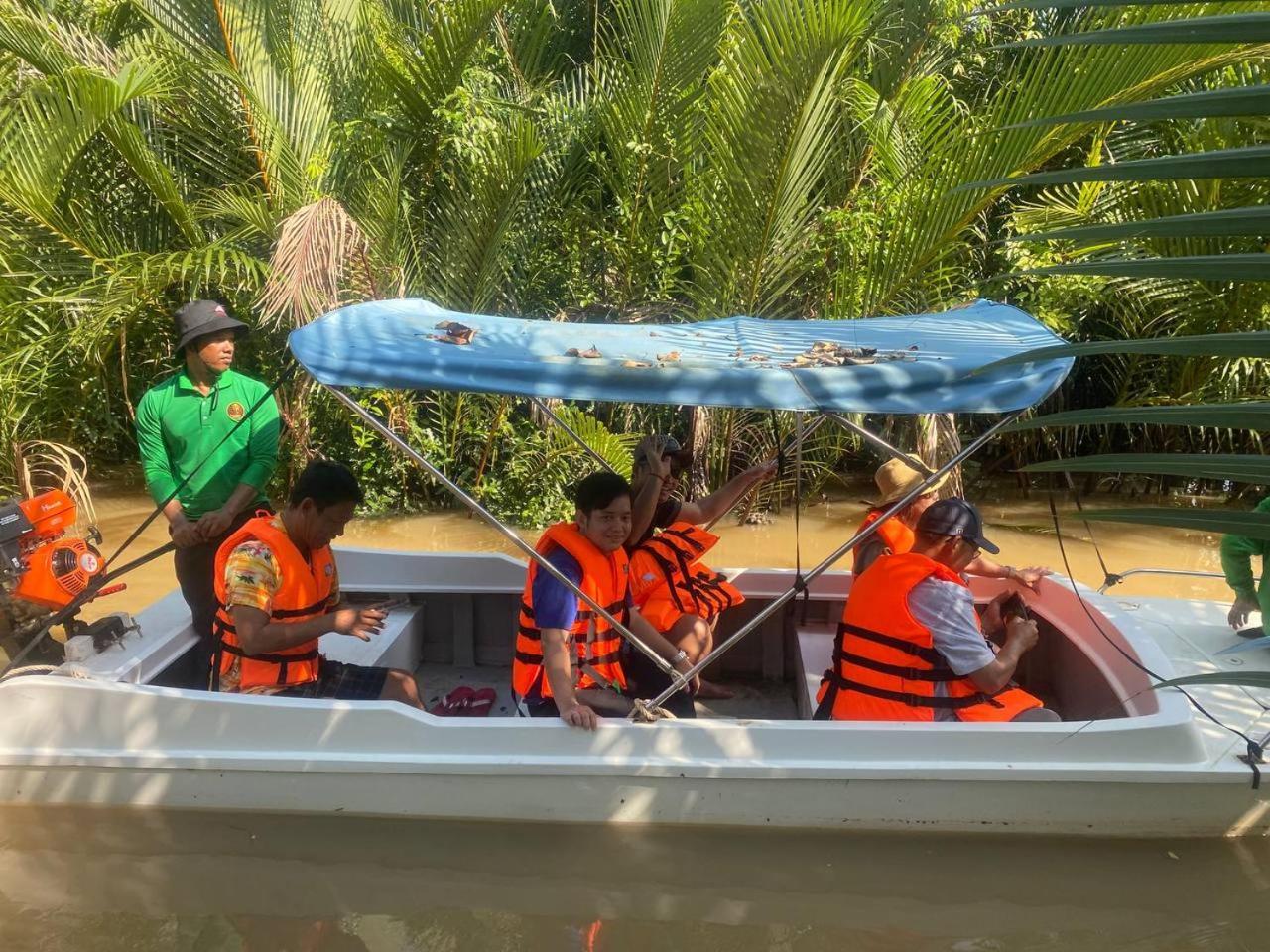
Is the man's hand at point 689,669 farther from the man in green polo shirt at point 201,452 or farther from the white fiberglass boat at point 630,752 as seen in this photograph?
the man in green polo shirt at point 201,452

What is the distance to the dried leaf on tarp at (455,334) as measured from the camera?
11.8ft

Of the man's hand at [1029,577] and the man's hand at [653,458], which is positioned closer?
the man's hand at [653,458]

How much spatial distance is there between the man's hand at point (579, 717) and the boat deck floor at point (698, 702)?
0.97 metres

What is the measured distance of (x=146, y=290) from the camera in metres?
6.58

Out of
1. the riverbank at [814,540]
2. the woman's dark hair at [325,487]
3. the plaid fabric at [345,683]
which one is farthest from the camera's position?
the riverbank at [814,540]

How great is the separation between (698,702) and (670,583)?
56cm

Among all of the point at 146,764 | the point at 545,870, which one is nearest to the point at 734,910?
the point at 545,870

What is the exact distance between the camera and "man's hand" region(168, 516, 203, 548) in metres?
4.10

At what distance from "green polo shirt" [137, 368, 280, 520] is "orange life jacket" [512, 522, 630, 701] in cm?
133

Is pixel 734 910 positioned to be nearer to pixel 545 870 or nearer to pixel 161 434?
pixel 545 870

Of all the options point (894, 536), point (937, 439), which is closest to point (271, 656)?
point (894, 536)

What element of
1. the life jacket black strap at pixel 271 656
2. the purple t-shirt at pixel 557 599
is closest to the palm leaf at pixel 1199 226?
the purple t-shirt at pixel 557 599

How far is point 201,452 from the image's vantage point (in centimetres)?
421

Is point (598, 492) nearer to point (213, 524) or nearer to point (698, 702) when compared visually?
point (698, 702)
